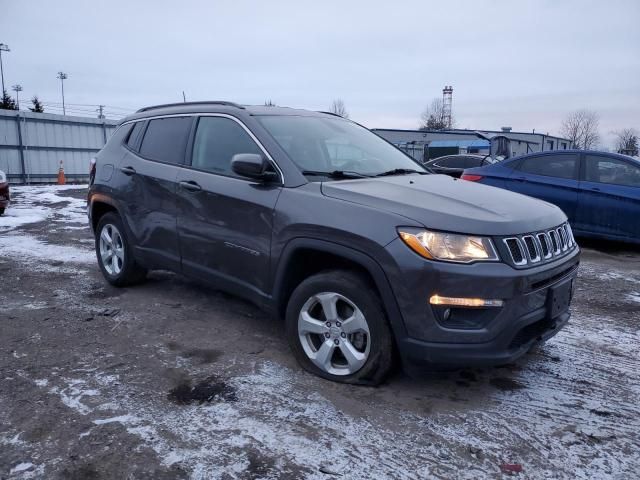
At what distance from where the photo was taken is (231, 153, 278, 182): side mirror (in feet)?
11.2

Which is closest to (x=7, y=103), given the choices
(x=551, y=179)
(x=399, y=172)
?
(x=551, y=179)

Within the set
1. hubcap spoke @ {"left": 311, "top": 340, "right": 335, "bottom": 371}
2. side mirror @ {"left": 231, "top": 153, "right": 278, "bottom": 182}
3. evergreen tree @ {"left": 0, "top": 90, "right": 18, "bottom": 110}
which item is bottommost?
hubcap spoke @ {"left": 311, "top": 340, "right": 335, "bottom": 371}

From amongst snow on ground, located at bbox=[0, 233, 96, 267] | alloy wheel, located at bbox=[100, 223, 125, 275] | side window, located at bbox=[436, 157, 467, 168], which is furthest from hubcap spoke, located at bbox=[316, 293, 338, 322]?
side window, located at bbox=[436, 157, 467, 168]

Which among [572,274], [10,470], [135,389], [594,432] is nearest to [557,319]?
[572,274]

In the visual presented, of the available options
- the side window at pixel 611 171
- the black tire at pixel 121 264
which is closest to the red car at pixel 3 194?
the black tire at pixel 121 264

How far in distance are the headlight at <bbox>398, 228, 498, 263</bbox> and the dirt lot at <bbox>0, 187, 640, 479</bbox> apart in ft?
3.06

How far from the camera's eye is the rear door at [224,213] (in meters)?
3.56

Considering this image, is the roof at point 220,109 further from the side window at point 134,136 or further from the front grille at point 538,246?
the front grille at point 538,246

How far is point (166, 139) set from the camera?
15.1 feet

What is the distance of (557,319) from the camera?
3.16 m

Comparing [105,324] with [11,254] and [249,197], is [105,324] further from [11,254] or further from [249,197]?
[11,254]

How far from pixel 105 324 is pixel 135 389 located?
1.32 metres

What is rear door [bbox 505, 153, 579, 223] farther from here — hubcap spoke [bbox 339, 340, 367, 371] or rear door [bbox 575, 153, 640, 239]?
hubcap spoke [bbox 339, 340, 367, 371]

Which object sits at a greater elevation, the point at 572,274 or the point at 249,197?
the point at 249,197
